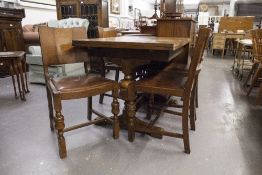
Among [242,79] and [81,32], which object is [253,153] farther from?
[242,79]

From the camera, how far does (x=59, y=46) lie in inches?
65.9

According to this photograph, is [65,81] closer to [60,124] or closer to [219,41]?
[60,124]

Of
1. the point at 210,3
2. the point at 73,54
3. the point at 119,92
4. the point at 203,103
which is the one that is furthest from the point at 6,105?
the point at 210,3

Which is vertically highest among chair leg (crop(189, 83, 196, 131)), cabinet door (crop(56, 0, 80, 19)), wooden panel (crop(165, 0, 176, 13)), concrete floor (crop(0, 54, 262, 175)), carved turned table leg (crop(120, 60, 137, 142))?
cabinet door (crop(56, 0, 80, 19))

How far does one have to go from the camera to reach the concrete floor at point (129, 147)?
1.42 meters

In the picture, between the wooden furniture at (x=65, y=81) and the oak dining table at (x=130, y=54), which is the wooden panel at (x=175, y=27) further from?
the wooden furniture at (x=65, y=81)

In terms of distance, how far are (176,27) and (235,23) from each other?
17.8ft

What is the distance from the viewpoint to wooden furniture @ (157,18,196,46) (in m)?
2.39

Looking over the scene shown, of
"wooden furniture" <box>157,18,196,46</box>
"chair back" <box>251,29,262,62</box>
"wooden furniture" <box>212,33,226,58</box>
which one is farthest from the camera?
"wooden furniture" <box>212,33,226,58</box>

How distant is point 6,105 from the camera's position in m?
2.52

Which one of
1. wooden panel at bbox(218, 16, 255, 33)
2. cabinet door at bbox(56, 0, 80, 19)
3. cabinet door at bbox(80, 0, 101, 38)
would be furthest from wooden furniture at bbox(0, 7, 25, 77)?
wooden panel at bbox(218, 16, 255, 33)

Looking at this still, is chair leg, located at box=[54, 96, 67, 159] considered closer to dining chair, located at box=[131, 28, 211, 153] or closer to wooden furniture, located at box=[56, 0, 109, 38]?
dining chair, located at box=[131, 28, 211, 153]

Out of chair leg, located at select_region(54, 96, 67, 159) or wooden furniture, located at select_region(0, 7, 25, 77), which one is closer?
chair leg, located at select_region(54, 96, 67, 159)

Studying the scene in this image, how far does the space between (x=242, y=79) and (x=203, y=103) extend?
1678mm
